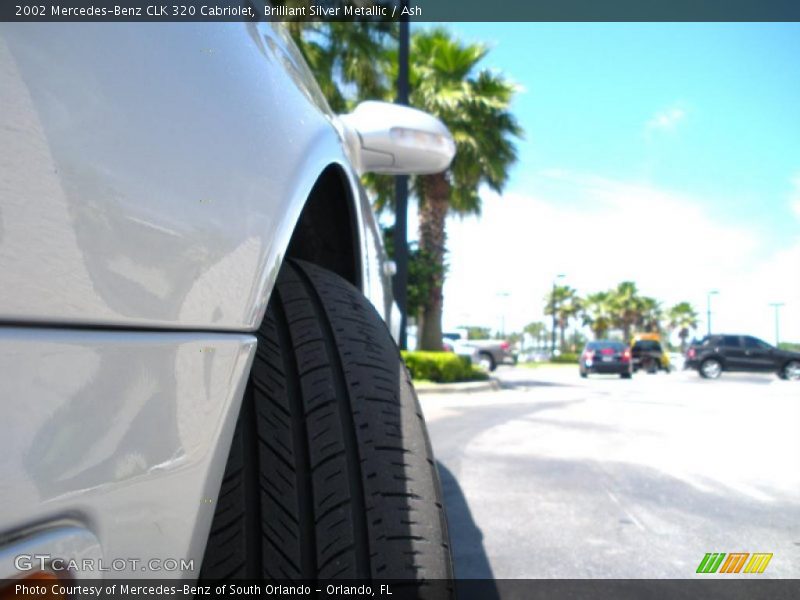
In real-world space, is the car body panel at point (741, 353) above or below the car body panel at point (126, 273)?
below

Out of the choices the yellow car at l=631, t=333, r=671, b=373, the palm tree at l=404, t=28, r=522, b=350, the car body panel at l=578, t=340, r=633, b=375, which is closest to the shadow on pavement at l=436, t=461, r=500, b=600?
the palm tree at l=404, t=28, r=522, b=350

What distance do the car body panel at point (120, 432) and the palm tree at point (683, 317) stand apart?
7383 centimetres

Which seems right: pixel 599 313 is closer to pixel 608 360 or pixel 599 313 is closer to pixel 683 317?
pixel 683 317

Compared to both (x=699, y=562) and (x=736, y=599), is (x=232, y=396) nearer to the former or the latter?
(x=736, y=599)

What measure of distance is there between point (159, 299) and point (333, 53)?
10906mm

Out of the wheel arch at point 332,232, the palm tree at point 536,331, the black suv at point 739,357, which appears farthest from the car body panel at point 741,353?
the palm tree at point 536,331

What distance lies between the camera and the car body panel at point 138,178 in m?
0.55

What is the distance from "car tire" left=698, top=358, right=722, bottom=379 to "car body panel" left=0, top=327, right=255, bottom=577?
24.0 m

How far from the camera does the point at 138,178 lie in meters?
0.65

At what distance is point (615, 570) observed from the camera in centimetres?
211

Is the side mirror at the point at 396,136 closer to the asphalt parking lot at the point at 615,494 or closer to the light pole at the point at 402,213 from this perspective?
the asphalt parking lot at the point at 615,494

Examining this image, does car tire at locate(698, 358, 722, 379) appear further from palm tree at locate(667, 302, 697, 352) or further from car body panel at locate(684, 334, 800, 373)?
palm tree at locate(667, 302, 697, 352)

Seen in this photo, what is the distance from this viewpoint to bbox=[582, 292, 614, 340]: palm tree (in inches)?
2317

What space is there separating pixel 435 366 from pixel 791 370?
15333 millimetres
